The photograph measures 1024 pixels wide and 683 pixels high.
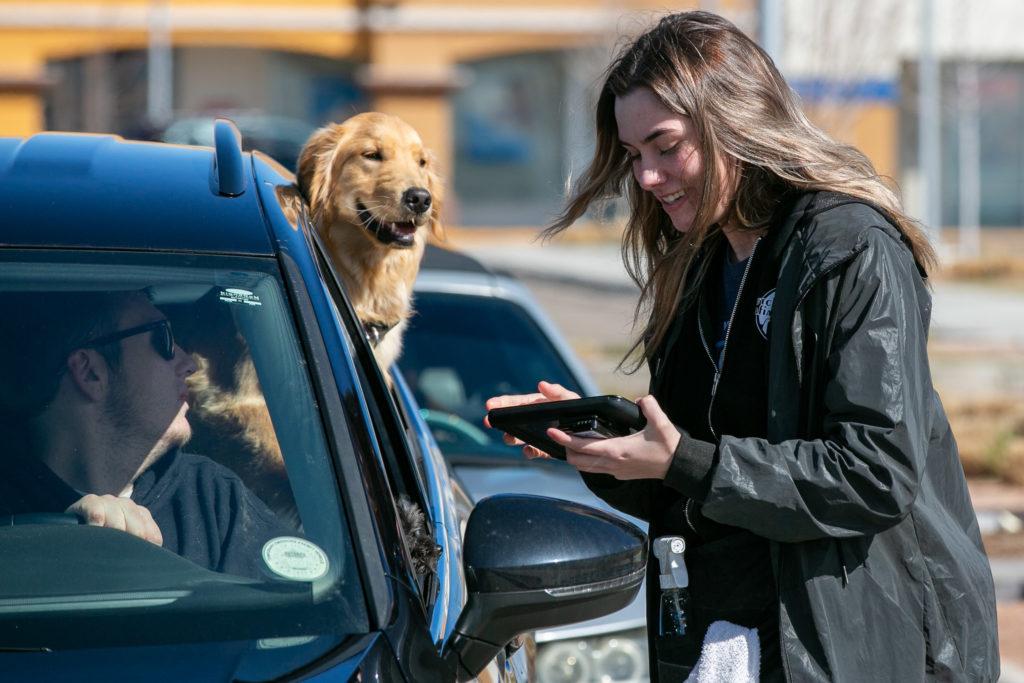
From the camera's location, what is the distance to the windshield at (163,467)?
2086 mm

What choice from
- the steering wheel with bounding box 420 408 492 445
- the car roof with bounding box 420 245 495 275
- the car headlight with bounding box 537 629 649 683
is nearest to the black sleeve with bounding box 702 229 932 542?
the car headlight with bounding box 537 629 649 683

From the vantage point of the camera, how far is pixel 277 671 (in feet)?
6.39

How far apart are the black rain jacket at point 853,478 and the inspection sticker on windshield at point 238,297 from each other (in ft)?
2.45

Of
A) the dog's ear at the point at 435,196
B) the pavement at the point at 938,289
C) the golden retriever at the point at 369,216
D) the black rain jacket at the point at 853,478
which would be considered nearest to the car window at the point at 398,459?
the black rain jacket at the point at 853,478

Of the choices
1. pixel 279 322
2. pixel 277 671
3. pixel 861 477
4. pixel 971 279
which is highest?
pixel 279 322

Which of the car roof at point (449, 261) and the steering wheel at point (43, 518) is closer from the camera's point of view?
the steering wheel at point (43, 518)

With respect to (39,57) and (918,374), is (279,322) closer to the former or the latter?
(918,374)

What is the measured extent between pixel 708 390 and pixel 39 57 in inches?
1200

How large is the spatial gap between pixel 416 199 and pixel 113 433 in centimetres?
213

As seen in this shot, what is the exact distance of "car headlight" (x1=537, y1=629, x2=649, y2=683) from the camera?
3900mm

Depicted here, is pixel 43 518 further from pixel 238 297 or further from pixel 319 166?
pixel 319 166

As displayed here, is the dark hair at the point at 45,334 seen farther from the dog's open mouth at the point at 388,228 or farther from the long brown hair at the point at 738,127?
the dog's open mouth at the point at 388,228

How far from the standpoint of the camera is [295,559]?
2.19m

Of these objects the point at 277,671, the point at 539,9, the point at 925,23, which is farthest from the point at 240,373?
the point at 539,9
